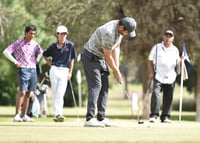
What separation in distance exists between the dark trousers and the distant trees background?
1110cm

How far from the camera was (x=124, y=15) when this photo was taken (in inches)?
1231

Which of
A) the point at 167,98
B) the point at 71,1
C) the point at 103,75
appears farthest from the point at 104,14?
the point at 103,75

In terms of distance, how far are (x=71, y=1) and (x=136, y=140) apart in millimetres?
23286

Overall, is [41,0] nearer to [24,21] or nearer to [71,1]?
[71,1]

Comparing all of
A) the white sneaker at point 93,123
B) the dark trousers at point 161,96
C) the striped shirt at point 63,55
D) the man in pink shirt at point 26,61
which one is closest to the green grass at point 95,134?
the white sneaker at point 93,123

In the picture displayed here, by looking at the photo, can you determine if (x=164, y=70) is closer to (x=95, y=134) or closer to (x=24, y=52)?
(x=24, y=52)

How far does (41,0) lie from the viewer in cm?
3516

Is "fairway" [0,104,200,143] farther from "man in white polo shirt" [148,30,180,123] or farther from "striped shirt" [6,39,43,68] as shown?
"man in white polo shirt" [148,30,180,123]

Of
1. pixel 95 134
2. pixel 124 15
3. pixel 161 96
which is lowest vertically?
pixel 95 134

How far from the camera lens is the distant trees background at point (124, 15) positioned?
28906 millimetres

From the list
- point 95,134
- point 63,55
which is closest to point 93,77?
point 95,134

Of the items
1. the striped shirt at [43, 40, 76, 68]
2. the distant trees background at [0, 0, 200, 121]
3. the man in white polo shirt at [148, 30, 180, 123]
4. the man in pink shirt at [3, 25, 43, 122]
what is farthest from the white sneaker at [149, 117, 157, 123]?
the distant trees background at [0, 0, 200, 121]

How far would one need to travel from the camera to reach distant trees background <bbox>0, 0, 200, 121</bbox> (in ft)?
94.8

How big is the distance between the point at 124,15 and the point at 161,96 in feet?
45.4
